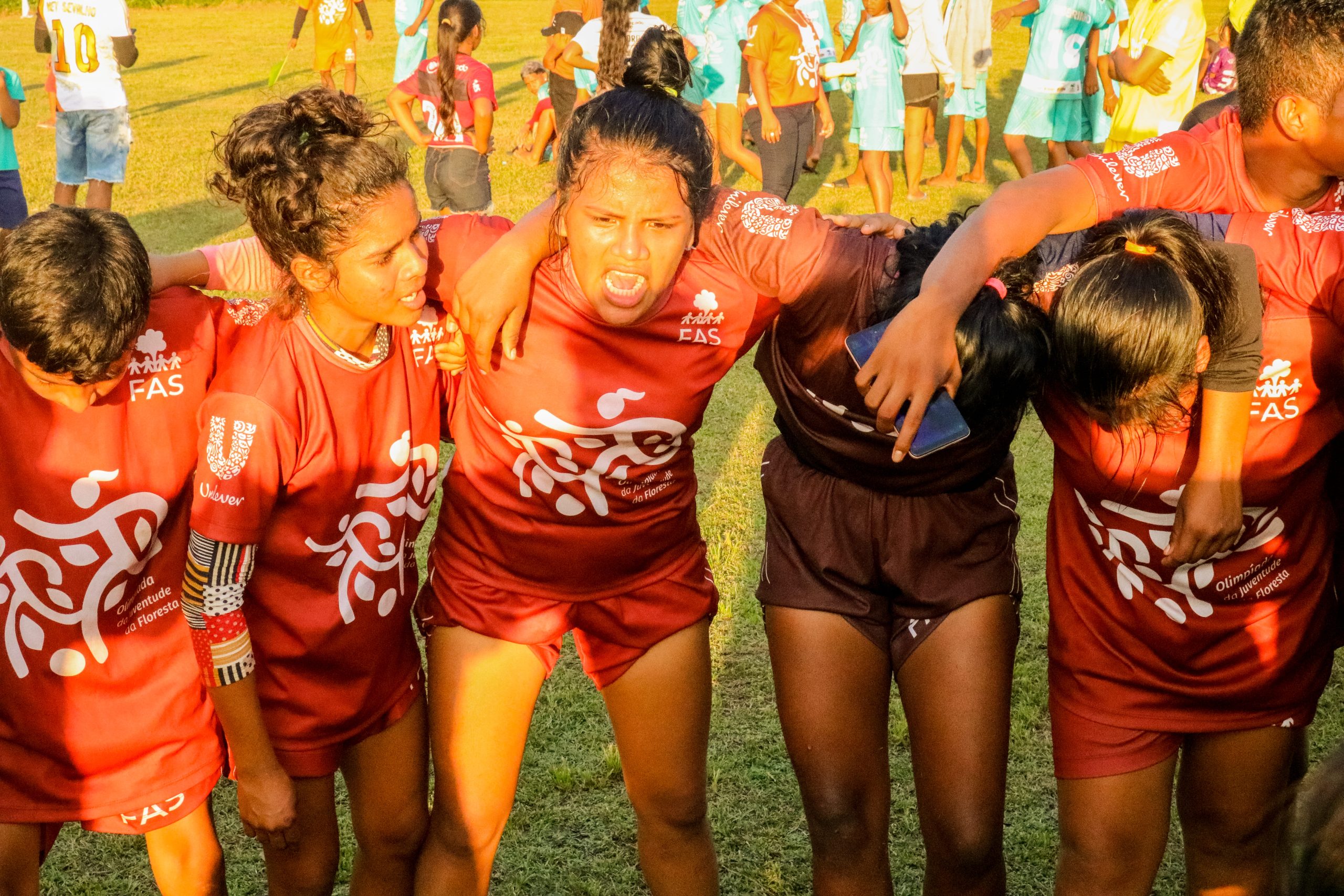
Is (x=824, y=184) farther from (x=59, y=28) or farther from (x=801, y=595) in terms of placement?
(x=801, y=595)

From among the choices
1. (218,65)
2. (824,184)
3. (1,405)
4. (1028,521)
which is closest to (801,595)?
(1,405)

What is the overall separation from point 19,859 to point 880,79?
8.71 metres

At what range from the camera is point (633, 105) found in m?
2.50

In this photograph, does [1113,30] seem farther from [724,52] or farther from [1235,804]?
[1235,804]

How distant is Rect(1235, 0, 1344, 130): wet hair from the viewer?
7.84ft

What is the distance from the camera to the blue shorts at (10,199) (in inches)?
264

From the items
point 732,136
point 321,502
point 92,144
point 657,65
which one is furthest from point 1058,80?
point 321,502

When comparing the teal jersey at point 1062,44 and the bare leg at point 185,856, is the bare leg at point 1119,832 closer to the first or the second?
the bare leg at point 185,856

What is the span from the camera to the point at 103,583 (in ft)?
7.82

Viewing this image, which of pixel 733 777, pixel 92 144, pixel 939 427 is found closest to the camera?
pixel 939 427

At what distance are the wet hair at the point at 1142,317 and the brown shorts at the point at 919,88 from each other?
8020 millimetres

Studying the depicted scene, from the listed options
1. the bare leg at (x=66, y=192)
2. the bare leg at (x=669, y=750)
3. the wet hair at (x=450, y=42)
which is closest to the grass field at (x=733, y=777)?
the bare leg at (x=669, y=750)

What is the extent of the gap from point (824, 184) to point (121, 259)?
980 centimetres

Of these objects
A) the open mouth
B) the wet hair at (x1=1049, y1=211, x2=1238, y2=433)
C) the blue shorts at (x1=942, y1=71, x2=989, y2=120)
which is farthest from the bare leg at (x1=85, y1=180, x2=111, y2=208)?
the wet hair at (x1=1049, y1=211, x2=1238, y2=433)
